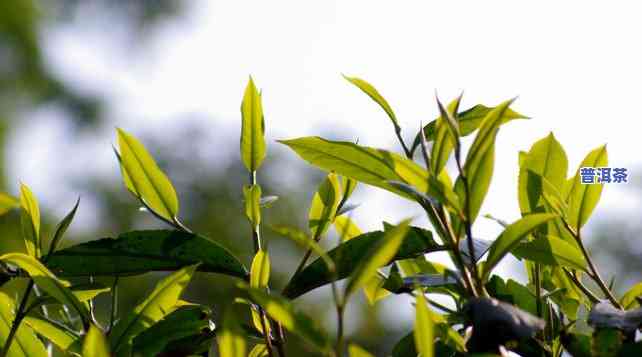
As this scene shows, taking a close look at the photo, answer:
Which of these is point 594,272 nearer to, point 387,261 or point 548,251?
point 548,251

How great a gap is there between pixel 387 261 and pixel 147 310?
0.20 meters

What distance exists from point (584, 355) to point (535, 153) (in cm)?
18

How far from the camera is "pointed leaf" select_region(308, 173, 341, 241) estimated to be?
2.10 ft

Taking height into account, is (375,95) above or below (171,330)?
above

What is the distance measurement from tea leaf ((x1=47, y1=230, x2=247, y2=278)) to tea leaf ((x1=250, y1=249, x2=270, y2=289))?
2 cm

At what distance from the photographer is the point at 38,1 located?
14.5 m

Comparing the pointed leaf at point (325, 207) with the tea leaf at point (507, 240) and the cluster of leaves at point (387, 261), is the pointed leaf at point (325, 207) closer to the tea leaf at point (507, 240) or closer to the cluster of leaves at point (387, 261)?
the cluster of leaves at point (387, 261)

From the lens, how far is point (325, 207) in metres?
0.65

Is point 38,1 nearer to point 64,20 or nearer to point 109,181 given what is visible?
point 64,20

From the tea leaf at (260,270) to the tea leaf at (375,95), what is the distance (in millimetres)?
124

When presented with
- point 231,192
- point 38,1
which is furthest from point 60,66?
point 231,192

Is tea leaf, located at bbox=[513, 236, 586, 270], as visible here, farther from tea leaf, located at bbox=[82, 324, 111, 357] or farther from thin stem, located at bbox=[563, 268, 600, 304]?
tea leaf, located at bbox=[82, 324, 111, 357]

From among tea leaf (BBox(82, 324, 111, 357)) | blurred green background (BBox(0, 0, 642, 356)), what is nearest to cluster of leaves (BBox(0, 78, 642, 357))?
tea leaf (BBox(82, 324, 111, 357))

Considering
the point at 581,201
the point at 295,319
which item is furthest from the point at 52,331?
the point at 581,201
